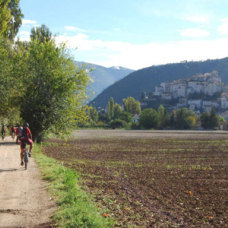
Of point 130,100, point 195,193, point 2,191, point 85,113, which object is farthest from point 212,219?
point 130,100

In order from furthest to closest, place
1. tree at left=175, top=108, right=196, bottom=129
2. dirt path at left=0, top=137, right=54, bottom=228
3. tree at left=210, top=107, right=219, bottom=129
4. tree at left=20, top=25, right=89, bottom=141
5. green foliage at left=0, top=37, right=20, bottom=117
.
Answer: tree at left=175, top=108, right=196, bottom=129 < tree at left=210, top=107, right=219, bottom=129 < tree at left=20, top=25, right=89, bottom=141 < green foliage at left=0, top=37, right=20, bottom=117 < dirt path at left=0, top=137, right=54, bottom=228

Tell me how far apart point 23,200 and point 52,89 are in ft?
74.8

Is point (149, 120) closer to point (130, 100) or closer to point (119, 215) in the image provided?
point (130, 100)

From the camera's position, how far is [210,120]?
135 m

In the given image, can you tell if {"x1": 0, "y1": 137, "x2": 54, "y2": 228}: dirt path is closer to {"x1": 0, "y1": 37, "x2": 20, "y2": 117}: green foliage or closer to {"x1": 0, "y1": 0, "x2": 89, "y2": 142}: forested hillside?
{"x1": 0, "y1": 37, "x2": 20, "y2": 117}: green foliage

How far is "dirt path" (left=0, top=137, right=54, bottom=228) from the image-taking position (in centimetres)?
772

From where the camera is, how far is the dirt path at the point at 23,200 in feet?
25.3

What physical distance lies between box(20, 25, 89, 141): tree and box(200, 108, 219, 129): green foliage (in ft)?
359

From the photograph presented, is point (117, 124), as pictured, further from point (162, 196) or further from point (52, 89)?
point (162, 196)

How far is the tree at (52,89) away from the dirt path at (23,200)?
17.4 metres

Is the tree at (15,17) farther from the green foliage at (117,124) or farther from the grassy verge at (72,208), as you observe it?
the green foliage at (117,124)

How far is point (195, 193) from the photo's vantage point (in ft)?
44.9

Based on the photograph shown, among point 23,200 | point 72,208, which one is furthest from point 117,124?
point 72,208

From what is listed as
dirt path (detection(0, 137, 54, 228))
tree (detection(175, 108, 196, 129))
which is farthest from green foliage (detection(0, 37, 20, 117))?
tree (detection(175, 108, 196, 129))
